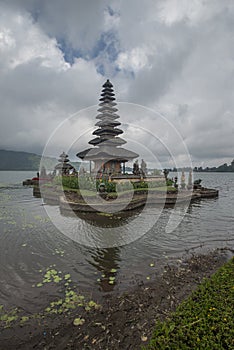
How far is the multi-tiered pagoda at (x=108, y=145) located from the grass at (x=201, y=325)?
22.3 meters

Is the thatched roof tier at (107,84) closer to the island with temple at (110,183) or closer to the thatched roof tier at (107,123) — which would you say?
the island with temple at (110,183)

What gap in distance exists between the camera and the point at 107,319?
4289 millimetres

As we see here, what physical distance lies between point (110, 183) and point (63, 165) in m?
21.4

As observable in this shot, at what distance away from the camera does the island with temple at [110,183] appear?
17375 mm

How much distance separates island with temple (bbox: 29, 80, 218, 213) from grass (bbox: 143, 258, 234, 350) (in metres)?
12.8

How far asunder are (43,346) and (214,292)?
140 inches

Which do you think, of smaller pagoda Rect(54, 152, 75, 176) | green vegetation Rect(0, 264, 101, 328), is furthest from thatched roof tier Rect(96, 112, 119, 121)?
green vegetation Rect(0, 264, 101, 328)

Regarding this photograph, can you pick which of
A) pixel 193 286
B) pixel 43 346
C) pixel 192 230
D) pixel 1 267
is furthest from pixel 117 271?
pixel 192 230

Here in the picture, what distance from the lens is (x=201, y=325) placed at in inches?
118

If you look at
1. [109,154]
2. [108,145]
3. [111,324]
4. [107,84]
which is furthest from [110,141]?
[111,324]

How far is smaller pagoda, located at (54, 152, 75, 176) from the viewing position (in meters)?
36.1

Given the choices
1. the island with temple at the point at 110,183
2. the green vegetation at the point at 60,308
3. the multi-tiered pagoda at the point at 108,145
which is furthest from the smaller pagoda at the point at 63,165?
the green vegetation at the point at 60,308

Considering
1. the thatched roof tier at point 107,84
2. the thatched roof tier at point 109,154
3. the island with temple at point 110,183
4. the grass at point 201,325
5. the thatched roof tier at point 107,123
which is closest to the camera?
the grass at point 201,325

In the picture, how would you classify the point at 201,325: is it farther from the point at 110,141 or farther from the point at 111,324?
the point at 110,141
